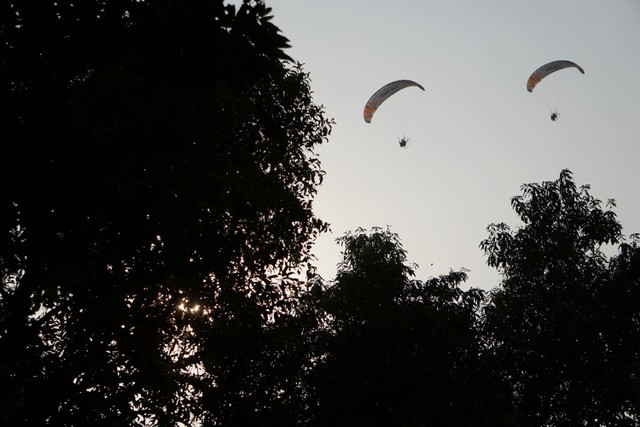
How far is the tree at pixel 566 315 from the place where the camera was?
22422 mm

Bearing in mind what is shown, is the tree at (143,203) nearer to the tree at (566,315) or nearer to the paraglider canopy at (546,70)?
the tree at (566,315)

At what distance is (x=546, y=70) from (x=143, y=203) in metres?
39.3

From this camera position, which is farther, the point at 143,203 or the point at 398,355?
the point at 398,355

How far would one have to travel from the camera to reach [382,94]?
4362cm

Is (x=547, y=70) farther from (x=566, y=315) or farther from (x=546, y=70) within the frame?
(x=566, y=315)

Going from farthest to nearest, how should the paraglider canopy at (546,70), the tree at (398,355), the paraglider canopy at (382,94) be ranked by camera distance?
the paraglider canopy at (546,70) < the paraglider canopy at (382,94) < the tree at (398,355)

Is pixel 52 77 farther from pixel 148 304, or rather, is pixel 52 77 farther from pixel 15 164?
pixel 148 304

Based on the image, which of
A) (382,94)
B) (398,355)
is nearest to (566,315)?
(398,355)

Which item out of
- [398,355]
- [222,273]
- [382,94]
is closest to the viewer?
[222,273]

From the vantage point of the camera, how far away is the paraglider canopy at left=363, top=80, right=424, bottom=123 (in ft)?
140

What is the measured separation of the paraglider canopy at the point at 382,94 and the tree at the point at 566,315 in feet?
57.9

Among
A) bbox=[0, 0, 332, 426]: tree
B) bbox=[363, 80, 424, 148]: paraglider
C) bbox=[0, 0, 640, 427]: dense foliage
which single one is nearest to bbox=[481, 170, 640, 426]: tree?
bbox=[0, 0, 640, 427]: dense foliage

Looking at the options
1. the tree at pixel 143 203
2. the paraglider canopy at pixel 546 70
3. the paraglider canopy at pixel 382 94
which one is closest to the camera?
the tree at pixel 143 203

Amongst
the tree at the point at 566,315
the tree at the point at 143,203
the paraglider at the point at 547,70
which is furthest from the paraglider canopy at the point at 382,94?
the tree at the point at 143,203
